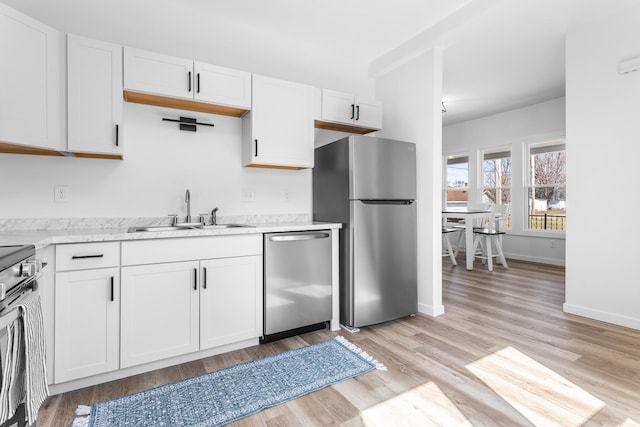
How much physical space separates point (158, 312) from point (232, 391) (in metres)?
0.66

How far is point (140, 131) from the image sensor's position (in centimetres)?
244

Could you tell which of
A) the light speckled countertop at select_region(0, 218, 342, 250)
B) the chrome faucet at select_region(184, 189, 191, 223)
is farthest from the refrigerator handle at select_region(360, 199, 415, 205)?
the chrome faucet at select_region(184, 189, 191, 223)

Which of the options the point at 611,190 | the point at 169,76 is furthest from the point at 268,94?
the point at 611,190

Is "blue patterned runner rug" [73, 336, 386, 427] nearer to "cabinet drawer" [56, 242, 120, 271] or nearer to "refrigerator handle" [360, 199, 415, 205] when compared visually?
"cabinet drawer" [56, 242, 120, 271]

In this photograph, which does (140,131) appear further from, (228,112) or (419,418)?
(419,418)


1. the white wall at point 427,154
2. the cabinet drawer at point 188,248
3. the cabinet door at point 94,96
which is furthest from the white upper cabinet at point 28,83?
the white wall at point 427,154

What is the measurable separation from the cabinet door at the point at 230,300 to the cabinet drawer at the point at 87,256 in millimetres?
506

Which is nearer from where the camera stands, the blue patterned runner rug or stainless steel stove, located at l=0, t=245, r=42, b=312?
stainless steel stove, located at l=0, t=245, r=42, b=312

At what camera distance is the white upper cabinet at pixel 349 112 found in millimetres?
3000

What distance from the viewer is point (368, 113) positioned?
3277 mm

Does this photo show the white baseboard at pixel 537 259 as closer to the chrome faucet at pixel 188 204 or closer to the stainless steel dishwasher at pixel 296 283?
the stainless steel dishwasher at pixel 296 283

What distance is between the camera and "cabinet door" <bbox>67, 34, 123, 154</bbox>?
199 centimetres

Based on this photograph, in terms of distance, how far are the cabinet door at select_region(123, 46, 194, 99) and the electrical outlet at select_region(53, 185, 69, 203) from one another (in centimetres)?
82

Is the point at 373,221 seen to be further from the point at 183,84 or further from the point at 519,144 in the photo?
the point at 519,144
